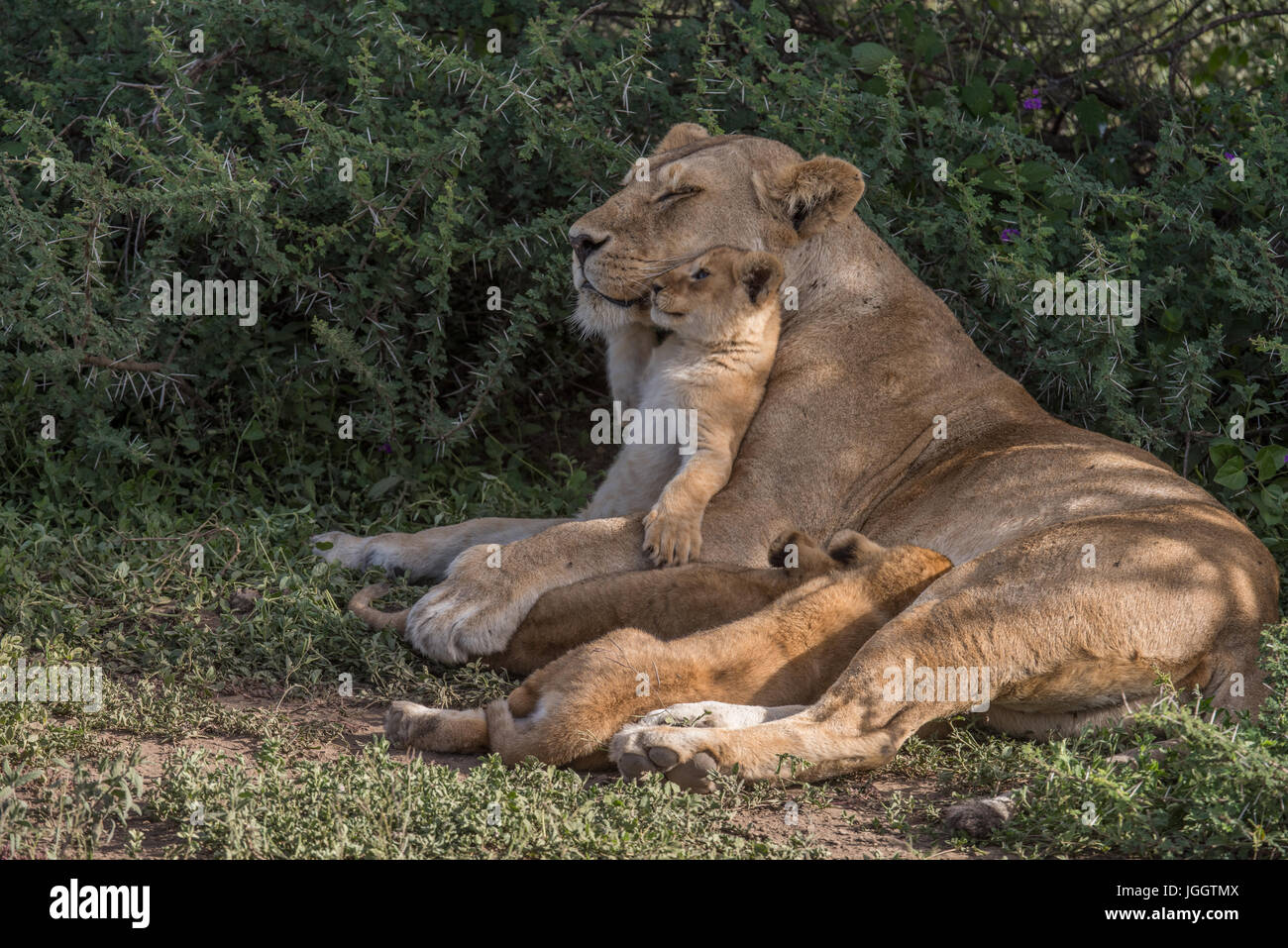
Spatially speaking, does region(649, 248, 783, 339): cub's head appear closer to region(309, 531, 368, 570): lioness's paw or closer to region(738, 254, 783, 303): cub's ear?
region(738, 254, 783, 303): cub's ear

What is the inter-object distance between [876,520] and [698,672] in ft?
4.22

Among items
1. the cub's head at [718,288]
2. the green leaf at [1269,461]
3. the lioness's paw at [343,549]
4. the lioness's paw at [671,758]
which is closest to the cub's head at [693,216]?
the cub's head at [718,288]

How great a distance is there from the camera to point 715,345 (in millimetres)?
5207

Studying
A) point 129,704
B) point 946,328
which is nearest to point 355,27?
point 946,328

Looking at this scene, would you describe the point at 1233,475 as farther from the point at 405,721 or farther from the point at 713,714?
the point at 405,721

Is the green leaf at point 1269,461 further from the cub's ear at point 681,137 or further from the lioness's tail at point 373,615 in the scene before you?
the lioness's tail at point 373,615

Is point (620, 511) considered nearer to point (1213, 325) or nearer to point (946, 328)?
point (946, 328)

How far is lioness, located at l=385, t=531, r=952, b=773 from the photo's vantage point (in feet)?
13.0

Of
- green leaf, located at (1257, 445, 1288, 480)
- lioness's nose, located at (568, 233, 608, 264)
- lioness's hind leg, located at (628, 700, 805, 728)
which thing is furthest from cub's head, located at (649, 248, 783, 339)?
green leaf, located at (1257, 445, 1288, 480)

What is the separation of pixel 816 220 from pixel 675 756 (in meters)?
2.40

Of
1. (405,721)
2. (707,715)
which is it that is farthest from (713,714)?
(405,721)

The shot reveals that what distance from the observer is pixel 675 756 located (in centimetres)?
385

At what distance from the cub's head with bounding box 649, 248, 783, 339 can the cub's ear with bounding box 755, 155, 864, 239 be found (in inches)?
14.7

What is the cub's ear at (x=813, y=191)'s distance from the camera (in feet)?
17.4
